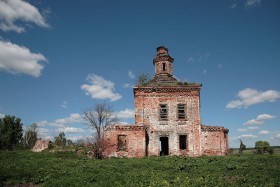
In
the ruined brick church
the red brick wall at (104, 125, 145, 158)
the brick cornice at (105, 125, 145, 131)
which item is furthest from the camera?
the ruined brick church

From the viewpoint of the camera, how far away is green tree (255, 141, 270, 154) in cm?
3872

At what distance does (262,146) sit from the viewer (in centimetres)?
4016

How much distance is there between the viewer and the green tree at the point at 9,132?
5156 cm

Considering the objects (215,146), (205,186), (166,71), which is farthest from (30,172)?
(166,71)

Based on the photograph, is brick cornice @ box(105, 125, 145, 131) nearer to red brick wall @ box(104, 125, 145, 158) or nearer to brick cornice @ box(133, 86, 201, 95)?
red brick wall @ box(104, 125, 145, 158)

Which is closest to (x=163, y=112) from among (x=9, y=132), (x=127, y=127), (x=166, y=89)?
(x=166, y=89)

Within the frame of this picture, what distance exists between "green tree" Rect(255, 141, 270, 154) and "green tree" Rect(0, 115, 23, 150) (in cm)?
4490

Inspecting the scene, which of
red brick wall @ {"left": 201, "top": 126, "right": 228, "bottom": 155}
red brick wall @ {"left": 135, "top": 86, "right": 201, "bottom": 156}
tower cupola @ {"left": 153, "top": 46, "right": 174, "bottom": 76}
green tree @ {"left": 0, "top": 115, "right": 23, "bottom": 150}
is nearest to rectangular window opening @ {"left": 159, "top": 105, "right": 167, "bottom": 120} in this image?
red brick wall @ {"left": 135, "top": 86, "right": 201, "bottom": 156}

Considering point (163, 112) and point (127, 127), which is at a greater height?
point (163, 112)

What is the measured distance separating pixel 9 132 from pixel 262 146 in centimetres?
4704

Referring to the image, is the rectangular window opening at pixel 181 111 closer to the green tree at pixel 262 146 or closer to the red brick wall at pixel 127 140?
the red brick wall at pixel 127 140

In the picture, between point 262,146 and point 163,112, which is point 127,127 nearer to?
point 163,112

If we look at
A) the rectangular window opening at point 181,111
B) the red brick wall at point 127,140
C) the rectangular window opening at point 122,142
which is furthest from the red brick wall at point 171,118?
the rectangular window opening at point 122,142

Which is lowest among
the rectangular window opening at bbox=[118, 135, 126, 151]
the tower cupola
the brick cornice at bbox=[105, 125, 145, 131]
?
the rectangular window opening at bbox=[118, 135, 126, 151]
